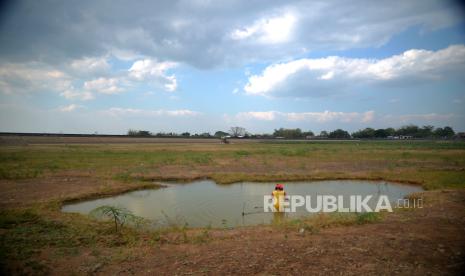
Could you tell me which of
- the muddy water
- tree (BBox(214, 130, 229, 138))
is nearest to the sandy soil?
the muddy water

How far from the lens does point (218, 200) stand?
1427cm

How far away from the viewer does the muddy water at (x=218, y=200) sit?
11039 mm

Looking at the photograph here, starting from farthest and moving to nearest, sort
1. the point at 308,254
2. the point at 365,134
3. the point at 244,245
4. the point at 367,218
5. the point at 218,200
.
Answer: the point at 365,134 → the point at 218,200 → the point at 367,218 → the point at 244,245 → the point at 308,254

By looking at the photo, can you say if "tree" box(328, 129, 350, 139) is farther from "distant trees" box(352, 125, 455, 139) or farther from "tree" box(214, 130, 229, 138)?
"tree" box(214, 130, 229, 138)

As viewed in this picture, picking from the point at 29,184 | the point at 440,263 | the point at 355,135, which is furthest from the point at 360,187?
the point at 355,135

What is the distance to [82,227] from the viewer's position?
9.17 meters

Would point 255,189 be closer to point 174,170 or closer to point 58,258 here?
point 174,170

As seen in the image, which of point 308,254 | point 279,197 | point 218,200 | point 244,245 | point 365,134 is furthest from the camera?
point 365,134

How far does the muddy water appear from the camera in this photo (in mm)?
11039

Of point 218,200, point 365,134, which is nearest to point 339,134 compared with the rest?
point 365,134

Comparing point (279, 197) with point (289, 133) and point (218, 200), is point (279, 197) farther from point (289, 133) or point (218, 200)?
point (289, 133)

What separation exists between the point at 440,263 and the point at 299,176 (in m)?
14.5

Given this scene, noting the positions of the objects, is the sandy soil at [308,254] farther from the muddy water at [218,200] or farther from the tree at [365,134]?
the tree at [365,134]

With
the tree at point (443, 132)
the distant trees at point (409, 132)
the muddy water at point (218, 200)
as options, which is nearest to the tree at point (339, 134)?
the distant trees at point (409, 132)
